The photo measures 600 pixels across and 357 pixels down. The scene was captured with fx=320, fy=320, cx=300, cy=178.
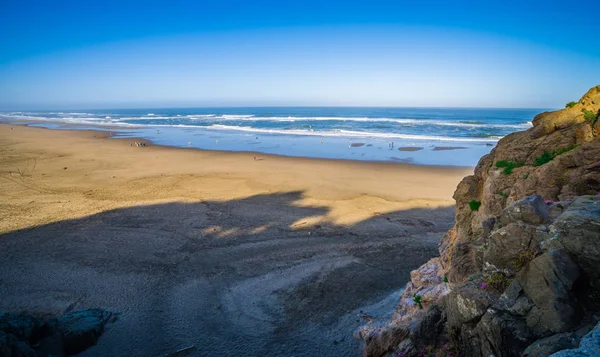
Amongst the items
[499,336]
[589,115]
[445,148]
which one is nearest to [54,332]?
[499,336]

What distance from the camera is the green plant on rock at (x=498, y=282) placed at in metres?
4.98

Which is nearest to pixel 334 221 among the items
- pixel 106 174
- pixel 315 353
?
pixel 315 353

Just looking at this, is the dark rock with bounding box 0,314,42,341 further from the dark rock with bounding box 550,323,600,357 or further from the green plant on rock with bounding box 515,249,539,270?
the green plant on rock with bounding box 515,249,539,270

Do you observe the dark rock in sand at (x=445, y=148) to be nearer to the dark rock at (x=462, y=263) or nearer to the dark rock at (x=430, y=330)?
the dark rock at (x=462, y=263)

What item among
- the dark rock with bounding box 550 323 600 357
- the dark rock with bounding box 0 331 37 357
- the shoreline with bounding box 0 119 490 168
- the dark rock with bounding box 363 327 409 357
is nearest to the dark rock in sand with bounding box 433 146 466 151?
the shoreline with bounding box 0 119 490 168

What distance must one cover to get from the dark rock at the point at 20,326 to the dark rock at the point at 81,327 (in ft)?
1.67

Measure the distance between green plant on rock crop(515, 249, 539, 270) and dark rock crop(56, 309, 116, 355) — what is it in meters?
9.80

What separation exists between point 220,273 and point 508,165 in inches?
379

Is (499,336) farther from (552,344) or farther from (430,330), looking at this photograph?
(430,330)

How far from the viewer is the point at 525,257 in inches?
191

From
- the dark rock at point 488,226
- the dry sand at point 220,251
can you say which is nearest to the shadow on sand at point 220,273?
the dry sand at point 220,251

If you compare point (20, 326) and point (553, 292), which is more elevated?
point (553, 292)

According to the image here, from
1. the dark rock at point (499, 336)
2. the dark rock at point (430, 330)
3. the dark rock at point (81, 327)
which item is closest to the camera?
the dark rock at point (499, 336)

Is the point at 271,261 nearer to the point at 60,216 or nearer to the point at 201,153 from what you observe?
the point at 60,216
